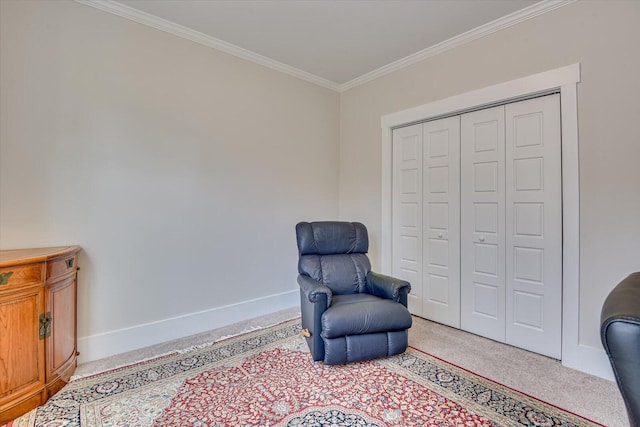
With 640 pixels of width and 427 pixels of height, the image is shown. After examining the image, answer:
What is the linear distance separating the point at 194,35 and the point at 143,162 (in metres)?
1.31

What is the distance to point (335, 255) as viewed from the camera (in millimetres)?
2975

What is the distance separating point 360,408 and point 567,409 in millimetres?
1232

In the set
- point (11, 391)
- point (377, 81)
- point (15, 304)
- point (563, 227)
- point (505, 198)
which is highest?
point (377, 81)

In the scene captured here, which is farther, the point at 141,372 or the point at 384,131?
the point at 384,131

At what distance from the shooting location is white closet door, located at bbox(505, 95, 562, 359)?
2.45m

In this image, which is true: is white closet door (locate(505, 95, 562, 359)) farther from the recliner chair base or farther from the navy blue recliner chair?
the recliner chair base

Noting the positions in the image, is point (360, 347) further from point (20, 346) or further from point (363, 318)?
point (20, 346)

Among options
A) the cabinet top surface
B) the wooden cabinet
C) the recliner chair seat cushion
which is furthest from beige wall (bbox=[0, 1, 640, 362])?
the recliner chair seat cushion

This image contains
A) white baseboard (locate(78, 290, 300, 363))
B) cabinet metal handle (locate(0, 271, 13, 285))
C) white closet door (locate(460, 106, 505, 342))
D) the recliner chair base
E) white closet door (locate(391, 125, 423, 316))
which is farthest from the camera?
white closet door (locate(391, 125, 423, 316))

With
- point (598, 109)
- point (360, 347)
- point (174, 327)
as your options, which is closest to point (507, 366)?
point (360, 347)

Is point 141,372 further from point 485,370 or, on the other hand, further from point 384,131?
point 384,131

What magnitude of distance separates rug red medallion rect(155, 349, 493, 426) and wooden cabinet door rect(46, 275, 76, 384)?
81cm

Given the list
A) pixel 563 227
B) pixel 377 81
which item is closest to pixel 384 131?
pixel 377 81

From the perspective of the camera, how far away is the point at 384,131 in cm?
367
